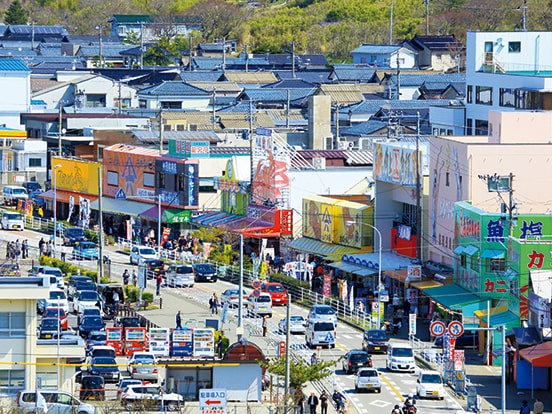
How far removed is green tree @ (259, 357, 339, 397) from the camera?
151ft

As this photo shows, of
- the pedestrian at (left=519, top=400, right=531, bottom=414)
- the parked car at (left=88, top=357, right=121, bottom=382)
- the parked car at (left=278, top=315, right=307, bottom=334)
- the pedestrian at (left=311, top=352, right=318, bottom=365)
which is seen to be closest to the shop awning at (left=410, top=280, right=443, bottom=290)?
the parked car at (left=278, top=315, right=307, bottom=334)

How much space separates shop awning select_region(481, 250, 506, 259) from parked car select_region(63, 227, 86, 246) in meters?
25.4

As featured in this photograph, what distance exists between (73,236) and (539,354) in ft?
108

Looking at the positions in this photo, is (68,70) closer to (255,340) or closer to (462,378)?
(255,340)

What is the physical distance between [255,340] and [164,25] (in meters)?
119

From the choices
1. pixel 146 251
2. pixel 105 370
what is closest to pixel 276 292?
pixel 146 251

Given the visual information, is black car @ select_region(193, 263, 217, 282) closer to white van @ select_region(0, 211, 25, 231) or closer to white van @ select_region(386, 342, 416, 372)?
white van @ select_region(0, 211, 25, 231)

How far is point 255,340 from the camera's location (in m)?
55.4

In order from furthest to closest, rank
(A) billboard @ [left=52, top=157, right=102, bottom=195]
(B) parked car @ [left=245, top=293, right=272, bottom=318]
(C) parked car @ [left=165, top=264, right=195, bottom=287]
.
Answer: (A) billboard @ [left=52, top=157, right=102, bottom=195] < (C) parked car @ [left=165, top=264, right=195, bottom=287] < (B) parked car @ [left=245, top=293, right=272, bottom=318]

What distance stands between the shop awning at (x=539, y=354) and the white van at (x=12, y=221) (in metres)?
36.6

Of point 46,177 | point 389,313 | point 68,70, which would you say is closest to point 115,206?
point 46,177

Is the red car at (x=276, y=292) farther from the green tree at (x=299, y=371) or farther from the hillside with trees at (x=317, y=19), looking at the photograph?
the hillside with trees at (x=317, y=19)

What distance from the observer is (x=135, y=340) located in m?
52.9

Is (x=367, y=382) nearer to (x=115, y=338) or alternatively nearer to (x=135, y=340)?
(x=135, y=340)
